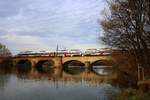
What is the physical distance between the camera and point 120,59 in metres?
38.7

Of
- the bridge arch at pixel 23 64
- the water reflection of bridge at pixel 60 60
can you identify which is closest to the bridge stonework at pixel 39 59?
the water reflection of bridge at pixel 60 60

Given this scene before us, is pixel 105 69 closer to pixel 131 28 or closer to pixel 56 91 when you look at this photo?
pixel 56 91

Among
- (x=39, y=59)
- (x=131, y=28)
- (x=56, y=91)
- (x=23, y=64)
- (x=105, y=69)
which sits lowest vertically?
(x=105, y=69)

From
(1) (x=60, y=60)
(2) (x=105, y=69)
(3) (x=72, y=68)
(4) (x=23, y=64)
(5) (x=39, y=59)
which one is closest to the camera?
(2) (x=105, y=69)

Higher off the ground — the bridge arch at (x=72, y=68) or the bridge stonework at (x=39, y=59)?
the bridge stonework at (x=39, y=59)

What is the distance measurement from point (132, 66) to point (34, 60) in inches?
2981

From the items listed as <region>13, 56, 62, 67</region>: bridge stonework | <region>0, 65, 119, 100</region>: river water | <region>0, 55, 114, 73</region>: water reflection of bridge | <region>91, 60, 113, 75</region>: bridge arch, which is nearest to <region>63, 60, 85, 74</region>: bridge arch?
<region>0, 55, 114, 73</region>: water reflection of bridge

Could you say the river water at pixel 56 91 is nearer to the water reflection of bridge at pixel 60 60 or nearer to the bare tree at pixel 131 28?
the bare tree at pixel 131 28

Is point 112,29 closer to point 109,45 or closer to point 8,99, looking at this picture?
point 109,45

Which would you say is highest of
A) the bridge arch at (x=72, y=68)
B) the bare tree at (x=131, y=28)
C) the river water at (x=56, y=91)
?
the bare tree at (x=131, y=28)

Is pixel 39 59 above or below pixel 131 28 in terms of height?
below

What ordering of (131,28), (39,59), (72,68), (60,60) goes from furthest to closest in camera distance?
(72,68) < (39,59) < (60,60) < (131,28)

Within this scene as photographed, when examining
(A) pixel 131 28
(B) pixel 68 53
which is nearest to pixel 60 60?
(B) pixel 68 53

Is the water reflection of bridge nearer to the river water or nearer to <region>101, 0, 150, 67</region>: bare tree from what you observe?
the river water
